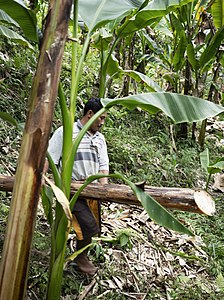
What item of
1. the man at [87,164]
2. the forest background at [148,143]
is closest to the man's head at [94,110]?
the man at [87,164]

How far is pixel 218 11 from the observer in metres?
5.44

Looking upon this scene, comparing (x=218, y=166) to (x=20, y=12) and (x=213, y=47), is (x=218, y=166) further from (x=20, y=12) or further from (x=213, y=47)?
(x=20, y=12)

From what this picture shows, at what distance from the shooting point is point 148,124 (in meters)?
6.90

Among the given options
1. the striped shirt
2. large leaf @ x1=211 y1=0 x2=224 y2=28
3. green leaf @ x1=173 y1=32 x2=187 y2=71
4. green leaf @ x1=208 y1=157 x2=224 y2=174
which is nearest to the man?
the striped shirt

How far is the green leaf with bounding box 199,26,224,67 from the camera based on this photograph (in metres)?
5.46

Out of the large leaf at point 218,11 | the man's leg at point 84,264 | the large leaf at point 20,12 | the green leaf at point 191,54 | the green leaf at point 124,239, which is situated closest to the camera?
the large leaf at point 20,12

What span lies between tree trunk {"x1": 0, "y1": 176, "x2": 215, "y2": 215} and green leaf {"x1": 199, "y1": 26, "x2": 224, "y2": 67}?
3595 millimetres

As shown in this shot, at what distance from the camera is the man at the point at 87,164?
310 centimetres

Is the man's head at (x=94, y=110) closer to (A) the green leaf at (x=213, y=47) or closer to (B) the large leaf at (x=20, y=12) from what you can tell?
(B) the large leaf at (x=20, y=12)

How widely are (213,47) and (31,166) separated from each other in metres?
4.52

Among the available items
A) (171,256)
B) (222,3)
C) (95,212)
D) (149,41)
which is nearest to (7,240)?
(95,212)

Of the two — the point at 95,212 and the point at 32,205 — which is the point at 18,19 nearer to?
the point at 32,205

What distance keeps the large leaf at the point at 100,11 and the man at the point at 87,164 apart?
0.66 meters

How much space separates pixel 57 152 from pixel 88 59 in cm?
474
